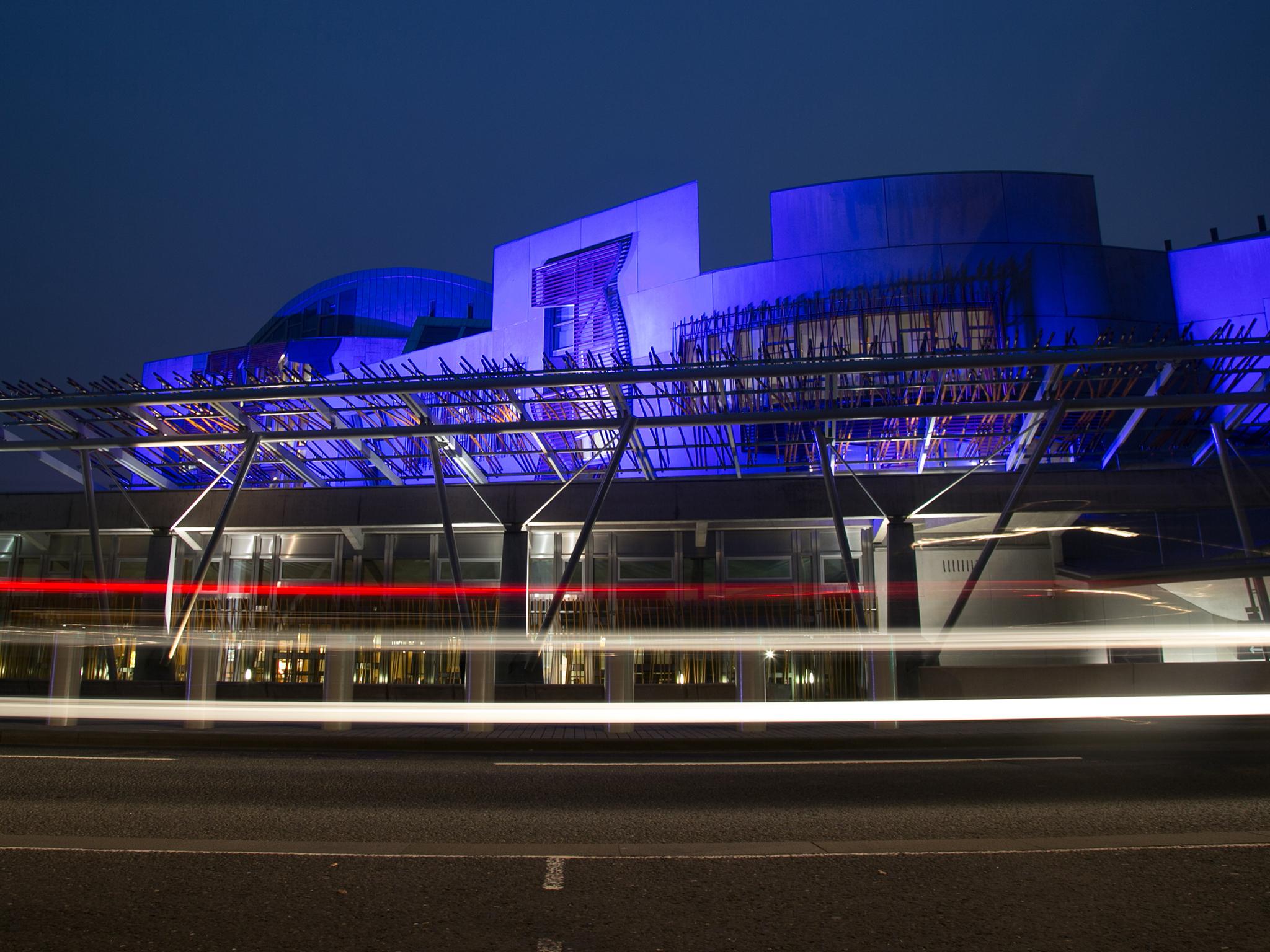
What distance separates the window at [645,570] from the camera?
23.0 meters

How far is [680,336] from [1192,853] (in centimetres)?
2248

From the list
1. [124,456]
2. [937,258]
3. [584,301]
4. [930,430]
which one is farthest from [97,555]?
[937,258]

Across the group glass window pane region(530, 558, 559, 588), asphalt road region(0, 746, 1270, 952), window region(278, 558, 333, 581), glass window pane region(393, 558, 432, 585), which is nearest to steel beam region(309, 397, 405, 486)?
glass window pane region(393, 558, 432, 585)

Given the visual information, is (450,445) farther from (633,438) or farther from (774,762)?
(774,762)

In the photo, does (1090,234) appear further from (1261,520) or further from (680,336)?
(680,336)

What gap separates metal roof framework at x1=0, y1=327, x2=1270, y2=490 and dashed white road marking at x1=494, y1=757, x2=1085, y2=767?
7.26 metres

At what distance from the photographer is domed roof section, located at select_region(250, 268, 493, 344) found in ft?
168

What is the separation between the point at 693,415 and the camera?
19000mm

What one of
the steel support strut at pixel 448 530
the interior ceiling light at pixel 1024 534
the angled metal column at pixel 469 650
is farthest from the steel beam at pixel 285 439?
the interior ceiling light at pixel 1024 534

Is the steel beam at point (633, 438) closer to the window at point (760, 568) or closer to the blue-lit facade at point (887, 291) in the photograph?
the blue-lit facade at point (887, 291)

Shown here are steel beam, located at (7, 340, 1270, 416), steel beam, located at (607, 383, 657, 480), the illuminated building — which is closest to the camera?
steel beam, located at (7, 340, 1270, 416)

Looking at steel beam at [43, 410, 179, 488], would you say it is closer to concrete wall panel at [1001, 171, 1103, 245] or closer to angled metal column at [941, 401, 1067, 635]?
angled metal column at [941, 401, 1067, 635]

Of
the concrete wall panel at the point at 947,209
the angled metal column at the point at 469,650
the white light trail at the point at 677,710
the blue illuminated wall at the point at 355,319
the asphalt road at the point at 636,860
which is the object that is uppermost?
the blue illuminated wall at the point at 355,319

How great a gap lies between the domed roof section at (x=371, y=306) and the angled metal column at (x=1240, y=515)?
3926 cm
